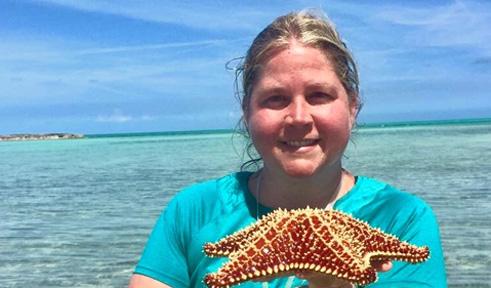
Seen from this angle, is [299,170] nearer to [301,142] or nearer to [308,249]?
[301,142]

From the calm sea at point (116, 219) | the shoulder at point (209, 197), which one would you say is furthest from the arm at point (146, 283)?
the calm sea at point (116, 219)

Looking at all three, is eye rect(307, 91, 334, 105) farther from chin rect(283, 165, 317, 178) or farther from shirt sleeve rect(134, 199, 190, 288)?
shirt sleeve rect(134, 199, 190, 288)

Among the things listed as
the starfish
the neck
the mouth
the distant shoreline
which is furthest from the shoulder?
the distant shoreline

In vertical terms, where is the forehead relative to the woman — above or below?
above

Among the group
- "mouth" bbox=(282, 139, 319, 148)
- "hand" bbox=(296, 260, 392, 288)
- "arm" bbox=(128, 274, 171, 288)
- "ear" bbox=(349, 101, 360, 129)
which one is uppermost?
"ear" bbox=(349, 101, 360, 129)

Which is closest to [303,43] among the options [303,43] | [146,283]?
[303,43]

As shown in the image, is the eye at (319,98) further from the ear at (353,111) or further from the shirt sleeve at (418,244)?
the shirt sleeve at (418,244)
